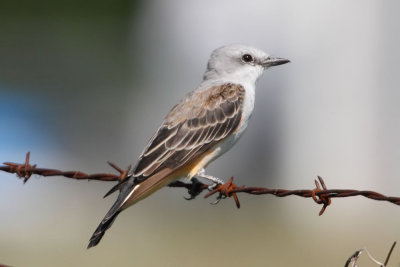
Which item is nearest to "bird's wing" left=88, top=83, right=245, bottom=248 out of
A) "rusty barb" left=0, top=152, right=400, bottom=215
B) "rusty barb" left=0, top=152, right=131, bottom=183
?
"rusty barb" left=0, top=152, right=400, bottom=215

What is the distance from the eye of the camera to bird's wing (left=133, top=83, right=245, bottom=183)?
17.9ft

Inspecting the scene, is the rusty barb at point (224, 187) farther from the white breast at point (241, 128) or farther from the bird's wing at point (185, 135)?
the white breast at point (241, 128)

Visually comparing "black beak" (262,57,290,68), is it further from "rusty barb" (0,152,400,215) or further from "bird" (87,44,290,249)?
"rusty barb" (0,152,400,215)

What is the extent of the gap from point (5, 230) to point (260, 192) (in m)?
9.39

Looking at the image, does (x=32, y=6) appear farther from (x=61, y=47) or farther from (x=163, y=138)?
(x=163, y=138)

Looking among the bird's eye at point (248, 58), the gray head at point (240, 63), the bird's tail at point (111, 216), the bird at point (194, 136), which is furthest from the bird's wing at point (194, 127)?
the bird's eye at point (248, 58)

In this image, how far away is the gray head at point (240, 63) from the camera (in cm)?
657

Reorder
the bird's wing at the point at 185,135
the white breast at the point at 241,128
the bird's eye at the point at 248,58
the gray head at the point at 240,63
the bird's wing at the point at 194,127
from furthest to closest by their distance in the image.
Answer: the bird's eye at the point at 248,58 → the gray head at the point at 240,63 → the white breast at the point at 241,128 → the bird's wing at the point at 194,127 → the bird's wing at the point at 185,135

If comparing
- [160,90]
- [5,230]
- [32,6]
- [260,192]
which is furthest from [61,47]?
[260,192]

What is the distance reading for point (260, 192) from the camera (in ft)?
14.7

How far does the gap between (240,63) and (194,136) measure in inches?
48.1

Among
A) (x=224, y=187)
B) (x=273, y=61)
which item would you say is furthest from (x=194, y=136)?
(x=273, y=61)

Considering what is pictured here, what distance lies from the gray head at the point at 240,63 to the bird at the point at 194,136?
64 millimetres

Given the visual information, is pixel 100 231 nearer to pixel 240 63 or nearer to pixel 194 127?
pixel 194 127
